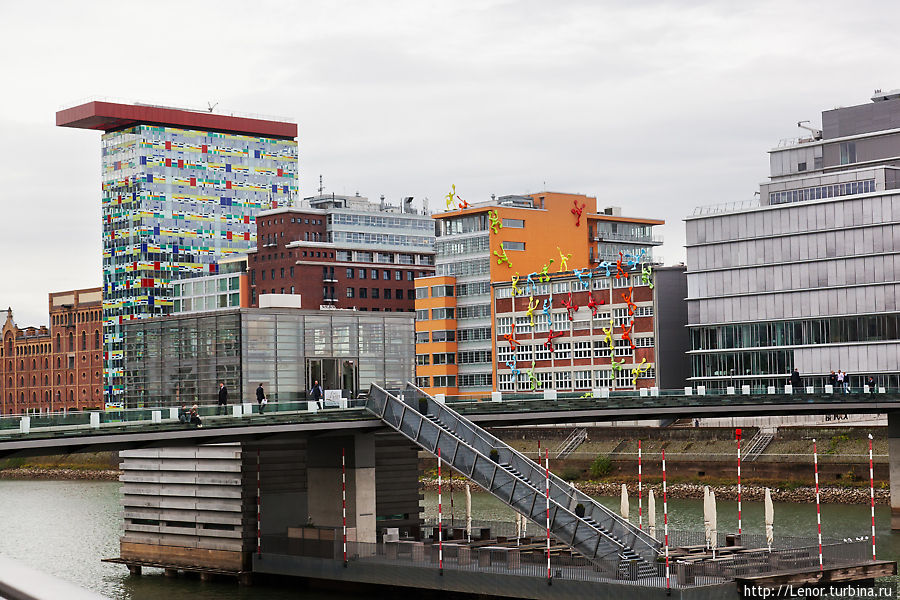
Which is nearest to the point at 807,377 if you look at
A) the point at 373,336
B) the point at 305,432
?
the point at 373,336

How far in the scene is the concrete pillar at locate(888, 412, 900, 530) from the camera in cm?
7281

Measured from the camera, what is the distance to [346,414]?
166 feet

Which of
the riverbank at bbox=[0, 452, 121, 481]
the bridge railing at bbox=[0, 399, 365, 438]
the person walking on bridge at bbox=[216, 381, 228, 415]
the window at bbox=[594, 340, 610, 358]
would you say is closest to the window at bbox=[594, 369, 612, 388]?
the window at bbox=[594, 340, 610, 358]

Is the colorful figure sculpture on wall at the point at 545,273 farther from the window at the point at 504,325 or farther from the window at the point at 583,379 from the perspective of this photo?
the window at the point at 583,379

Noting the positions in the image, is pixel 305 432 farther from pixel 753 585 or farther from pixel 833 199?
pixel 833 199

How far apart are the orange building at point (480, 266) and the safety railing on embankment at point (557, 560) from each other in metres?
101

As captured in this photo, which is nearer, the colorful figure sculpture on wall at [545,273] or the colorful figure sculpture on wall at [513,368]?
the colorful figure sculpture on wall at [545,273]

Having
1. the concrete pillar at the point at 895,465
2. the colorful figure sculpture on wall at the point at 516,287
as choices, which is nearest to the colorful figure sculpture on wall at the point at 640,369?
the colorful figure sculpture on wall at the point at 516,287

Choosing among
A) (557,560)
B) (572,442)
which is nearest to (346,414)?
(557,560)

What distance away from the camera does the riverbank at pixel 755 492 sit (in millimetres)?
92938

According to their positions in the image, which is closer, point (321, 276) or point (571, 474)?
point (571, 474)

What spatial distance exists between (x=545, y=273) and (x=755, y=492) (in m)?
53.5

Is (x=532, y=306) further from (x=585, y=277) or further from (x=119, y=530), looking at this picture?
(x=119, y=530)

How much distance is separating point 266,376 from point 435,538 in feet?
32.1
